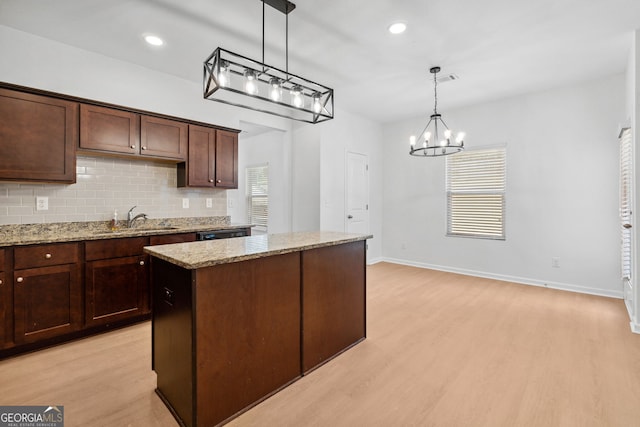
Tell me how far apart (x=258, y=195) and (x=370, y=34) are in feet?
15.0

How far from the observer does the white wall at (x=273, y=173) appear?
5.57 m

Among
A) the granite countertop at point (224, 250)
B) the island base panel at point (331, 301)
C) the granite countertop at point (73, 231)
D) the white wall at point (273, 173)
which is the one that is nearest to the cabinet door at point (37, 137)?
the granite countertop at point (73, 231)

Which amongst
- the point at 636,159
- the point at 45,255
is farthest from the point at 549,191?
the point at 45,255

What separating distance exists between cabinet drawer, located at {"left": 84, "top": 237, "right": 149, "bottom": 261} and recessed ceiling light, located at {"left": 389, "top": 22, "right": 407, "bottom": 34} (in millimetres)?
3191

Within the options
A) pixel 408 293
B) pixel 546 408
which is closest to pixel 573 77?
pixel 408 293

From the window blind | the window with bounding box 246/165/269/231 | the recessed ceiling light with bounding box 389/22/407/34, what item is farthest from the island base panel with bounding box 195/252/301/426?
the window with bounding box 246/165/269/231

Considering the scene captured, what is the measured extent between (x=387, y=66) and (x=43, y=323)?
431 centimetres

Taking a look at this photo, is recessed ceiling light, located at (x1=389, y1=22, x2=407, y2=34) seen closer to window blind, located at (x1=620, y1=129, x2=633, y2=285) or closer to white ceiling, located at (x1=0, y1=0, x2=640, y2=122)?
white ceiling, located at (x1=0, y1=0, x2=640, y2=122)

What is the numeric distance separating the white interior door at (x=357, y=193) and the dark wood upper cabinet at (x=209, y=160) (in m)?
2.16

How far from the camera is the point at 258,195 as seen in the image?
6832mm

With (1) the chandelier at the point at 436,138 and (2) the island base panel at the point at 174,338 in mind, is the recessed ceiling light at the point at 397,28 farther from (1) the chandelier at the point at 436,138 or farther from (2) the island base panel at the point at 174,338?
(2) the island base panel at the point at 174,338

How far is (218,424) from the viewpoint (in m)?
1.70

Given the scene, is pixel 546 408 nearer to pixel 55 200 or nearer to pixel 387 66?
pixel 387 66

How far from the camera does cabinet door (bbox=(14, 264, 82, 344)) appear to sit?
8.10 feet
